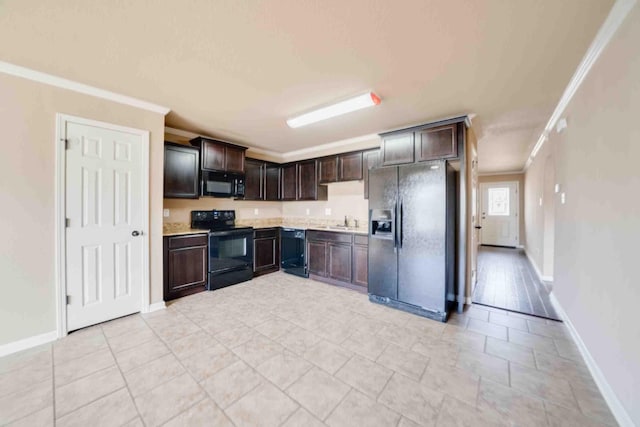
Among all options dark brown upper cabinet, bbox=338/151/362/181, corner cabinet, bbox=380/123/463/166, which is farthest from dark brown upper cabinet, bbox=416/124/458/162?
dark brown upper cabinet, bbox=338/151/362/181

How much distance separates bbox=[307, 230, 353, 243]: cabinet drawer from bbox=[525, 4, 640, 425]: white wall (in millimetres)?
2548

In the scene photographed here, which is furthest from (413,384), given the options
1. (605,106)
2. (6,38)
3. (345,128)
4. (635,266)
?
(6,38)

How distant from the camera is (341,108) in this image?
9.16ft

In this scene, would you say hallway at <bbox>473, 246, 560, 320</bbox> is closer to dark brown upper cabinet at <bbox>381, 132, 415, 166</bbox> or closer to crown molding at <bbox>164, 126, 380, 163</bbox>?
dark brown upper cabinet at <bbox>381, 132, 415, 166</bbox>

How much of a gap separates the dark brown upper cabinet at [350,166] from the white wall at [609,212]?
2.48 m

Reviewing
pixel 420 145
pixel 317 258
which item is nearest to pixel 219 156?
pixel 317 258

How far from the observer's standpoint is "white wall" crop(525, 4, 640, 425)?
145cm

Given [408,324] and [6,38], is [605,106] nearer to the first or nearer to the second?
[408,324]

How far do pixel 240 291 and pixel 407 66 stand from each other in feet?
11.6

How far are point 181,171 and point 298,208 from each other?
8.01ft

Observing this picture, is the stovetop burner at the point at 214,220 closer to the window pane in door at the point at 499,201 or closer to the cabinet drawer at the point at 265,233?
the cabinet drawer at the point at 265,233

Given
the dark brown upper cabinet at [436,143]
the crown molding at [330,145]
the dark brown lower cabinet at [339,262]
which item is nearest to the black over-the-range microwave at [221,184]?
the crown molding at [330,145]

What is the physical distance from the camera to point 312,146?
4.88m

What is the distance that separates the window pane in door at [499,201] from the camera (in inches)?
317
